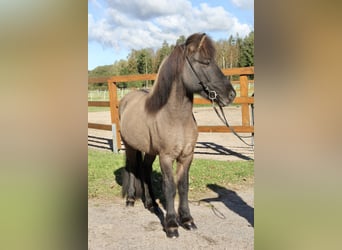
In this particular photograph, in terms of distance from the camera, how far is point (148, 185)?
9.24 ft

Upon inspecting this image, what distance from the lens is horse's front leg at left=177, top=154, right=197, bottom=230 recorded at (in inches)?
85.0

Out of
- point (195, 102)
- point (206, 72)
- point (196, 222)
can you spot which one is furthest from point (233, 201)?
point (206, 72)

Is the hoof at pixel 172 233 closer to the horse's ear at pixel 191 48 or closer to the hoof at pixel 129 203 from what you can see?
the hoof at pixel 129 203

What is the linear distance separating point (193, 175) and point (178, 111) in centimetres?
167

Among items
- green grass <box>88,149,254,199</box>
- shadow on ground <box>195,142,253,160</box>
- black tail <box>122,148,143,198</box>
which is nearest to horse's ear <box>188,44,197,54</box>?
black tail <box>122,148,143,198</box>

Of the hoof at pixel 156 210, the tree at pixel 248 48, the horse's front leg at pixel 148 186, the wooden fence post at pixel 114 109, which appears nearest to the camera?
the tree at pixel 248 48

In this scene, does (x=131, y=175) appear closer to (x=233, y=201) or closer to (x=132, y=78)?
(x=233, y=201)

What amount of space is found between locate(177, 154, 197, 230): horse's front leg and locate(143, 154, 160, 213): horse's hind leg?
1.57 feet

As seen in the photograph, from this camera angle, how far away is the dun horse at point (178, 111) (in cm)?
184

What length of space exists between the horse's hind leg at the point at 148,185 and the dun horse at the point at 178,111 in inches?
15.5

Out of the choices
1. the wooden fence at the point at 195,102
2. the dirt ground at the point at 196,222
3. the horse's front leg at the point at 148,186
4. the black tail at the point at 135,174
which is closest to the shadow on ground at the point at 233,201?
the dirt ground at the point at 196,222
